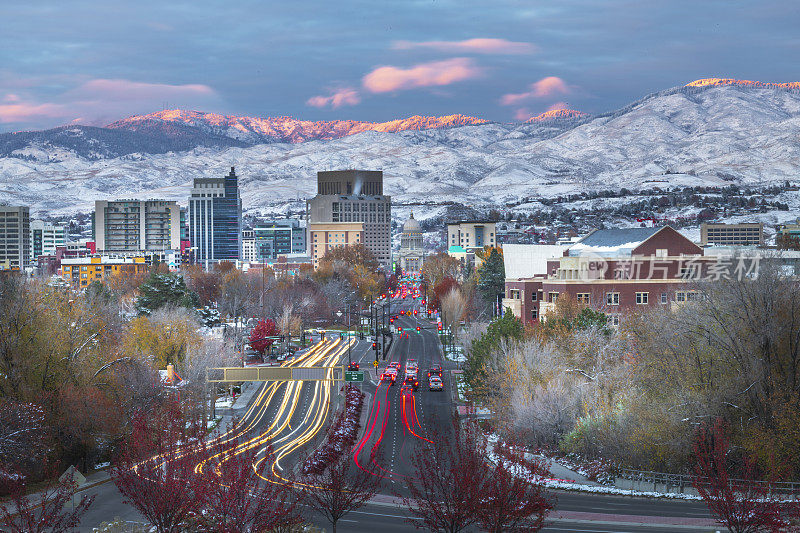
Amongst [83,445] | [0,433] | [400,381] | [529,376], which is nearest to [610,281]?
[400,381]

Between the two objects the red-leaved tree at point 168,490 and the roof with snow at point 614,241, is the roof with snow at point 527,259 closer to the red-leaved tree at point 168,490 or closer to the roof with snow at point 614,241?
the roof with snow at point 614,241

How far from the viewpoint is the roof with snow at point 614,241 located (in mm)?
99938

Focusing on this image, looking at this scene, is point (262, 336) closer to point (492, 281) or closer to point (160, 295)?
point (160, 295)

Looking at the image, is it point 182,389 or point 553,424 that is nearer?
point 553,424

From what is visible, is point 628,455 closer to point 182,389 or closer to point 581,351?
point 581,351

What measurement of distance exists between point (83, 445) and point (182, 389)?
49.2ft

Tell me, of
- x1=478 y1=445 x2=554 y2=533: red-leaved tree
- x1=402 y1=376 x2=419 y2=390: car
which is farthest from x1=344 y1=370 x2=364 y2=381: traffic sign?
x1=478 y1=445 x2=554 y2=533: red-leaved tree

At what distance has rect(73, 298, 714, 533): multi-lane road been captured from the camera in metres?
45.5

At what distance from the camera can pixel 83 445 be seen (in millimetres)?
59156

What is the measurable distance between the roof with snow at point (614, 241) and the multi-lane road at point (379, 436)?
59.2 ft

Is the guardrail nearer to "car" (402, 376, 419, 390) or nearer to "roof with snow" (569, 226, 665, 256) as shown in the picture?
"car" (402, 376, 419, 390)

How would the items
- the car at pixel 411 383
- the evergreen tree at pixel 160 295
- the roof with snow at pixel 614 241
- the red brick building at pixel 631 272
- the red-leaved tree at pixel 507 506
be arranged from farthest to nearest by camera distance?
the evergreen tree at pixel 160 295
the roof with snow at pixel 614 241
the red brick building at pixel 631 272
the car at pixel 411 383
the red-leaved tree at pixel 507 506

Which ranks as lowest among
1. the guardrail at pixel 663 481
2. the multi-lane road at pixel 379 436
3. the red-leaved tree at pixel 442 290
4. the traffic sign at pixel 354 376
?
the multi-lane road at pixel 379 436

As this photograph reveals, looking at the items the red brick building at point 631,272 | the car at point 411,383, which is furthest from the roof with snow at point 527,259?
the car at point 411,383
